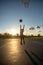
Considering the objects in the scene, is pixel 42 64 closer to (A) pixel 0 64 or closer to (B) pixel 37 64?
(B) pixel 37 64

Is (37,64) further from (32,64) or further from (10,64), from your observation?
(10,64)

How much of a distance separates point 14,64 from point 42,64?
5.71ft

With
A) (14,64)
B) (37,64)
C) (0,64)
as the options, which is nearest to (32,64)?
(37,64)

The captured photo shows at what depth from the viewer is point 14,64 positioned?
10680 millimetres

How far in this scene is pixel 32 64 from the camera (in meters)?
10.7

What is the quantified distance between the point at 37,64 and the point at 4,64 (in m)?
2.07

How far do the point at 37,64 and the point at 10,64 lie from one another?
5.54 feet

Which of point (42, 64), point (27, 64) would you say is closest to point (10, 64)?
point (27, 64)

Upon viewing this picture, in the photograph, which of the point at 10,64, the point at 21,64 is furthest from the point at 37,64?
the point at 10,64

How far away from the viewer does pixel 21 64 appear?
10664 mm

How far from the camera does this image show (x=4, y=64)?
424 inches

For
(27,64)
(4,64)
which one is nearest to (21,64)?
(27,64)

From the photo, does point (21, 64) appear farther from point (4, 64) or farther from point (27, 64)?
point (4, 64)

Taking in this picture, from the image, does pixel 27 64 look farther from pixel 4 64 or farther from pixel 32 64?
pixel 4 64
